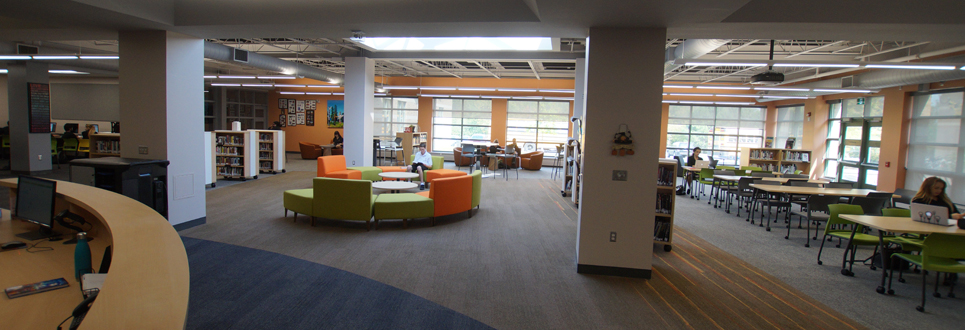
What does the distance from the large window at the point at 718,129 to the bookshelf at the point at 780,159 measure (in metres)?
4.20

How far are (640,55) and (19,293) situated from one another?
498 centimetres

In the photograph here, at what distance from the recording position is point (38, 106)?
11328mm

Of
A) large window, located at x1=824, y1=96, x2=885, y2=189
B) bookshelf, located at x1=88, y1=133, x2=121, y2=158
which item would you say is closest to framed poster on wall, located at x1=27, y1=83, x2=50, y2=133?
bookshelf, located at x1=88, y1=133, x2=121, y2=158

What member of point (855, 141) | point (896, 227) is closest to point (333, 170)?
point (896, 227)

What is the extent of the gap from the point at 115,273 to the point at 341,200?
475cm

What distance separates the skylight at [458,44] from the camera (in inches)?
381

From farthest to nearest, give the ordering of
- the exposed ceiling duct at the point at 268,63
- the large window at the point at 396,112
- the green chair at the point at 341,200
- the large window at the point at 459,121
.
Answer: the large window at the point at 396,112 → the large window at the point at 459,121 → the exposed ceiling duct at the point at 268,63 → the green chair at the point at 341,200

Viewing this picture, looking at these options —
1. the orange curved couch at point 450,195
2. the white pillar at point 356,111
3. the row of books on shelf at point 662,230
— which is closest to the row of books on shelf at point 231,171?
the white pillar at point 356,111

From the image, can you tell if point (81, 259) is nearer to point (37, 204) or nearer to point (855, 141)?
point (37, 204)

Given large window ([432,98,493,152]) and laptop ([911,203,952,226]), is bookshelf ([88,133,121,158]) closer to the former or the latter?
large window ([432,98,493,152])

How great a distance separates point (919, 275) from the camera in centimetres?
518

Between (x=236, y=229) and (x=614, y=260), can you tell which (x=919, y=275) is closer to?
(x=614, y=260)

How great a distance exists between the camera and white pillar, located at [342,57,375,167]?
10.8 meters

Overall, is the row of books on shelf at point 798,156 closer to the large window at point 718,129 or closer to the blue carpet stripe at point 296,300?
the large window at point 718,129
